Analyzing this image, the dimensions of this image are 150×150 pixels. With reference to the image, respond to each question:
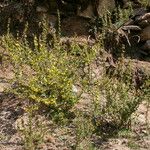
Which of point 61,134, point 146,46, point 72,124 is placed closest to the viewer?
point 61,134

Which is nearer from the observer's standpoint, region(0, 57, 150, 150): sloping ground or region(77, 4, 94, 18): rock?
region(0, 57, 150, 150): sloping ground

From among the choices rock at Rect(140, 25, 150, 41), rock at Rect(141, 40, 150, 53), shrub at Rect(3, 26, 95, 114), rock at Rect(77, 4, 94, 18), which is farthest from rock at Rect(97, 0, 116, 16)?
shrub at Rect(3, 26, 95, 114)

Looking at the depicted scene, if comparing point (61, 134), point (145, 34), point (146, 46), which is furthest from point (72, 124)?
point (145, 34)

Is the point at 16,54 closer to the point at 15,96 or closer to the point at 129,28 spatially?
the point at 15,96

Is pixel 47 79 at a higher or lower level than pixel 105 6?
lower

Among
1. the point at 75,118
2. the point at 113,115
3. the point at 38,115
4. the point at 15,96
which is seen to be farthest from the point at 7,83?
the point at 113,115

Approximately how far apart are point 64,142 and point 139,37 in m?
2.43

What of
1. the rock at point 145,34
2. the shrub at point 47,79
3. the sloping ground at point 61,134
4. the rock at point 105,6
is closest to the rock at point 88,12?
the rock at point 105,6

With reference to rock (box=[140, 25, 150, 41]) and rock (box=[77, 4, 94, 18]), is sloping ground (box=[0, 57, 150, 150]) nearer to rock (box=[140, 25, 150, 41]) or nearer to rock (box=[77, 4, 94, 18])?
rock (box=[140, 25, 150, 41])

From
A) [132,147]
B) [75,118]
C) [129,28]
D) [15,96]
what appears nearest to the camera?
[132,147]

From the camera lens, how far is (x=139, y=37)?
6848 millimetres

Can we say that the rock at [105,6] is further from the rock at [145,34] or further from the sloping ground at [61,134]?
the sloping ground at [61,134]

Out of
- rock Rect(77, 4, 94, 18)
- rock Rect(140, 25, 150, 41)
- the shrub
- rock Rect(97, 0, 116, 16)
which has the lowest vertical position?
the shrub

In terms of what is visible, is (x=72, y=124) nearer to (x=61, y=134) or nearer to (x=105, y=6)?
(x=61, y=134)
